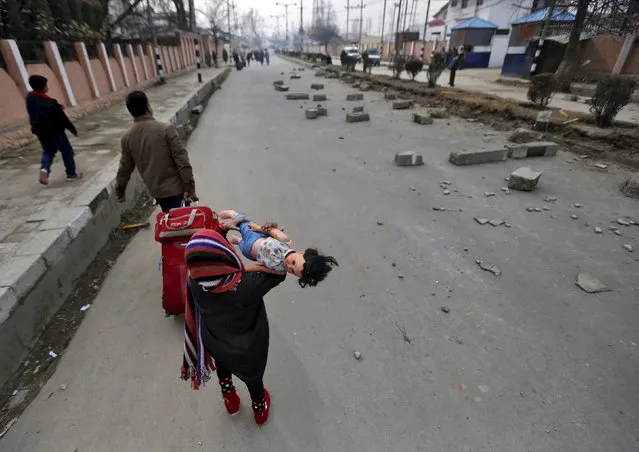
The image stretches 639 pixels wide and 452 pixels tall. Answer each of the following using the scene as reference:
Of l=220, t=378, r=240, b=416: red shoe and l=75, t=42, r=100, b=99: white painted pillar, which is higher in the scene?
l=75, t=42, r=100, b=99: white painted pillar

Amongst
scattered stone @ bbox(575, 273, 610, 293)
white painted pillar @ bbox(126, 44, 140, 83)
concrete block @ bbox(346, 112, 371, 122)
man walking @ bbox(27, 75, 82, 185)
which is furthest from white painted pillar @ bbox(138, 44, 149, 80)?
scattered stone @ bbox(575, 273, 610, 293)

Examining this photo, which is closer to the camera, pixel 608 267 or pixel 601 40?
pixel 608 267

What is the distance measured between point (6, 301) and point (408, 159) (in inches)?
219

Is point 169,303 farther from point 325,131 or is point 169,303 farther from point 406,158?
point 325,131

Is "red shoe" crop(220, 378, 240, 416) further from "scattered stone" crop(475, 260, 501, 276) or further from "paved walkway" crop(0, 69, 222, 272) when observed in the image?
"scattered stone" crop(475, 260, 501, 276)

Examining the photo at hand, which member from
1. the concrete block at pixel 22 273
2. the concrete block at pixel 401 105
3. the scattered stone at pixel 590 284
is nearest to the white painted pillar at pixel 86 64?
the concrete block at pixel 401 105

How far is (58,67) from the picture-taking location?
858 cm

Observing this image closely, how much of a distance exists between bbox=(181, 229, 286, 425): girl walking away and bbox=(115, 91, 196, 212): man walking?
→ 5.87 ft

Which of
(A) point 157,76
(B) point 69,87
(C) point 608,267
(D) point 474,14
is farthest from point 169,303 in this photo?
(D) point 474,14

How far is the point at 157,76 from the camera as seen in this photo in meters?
17.8

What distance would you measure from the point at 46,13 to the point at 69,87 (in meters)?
2.69

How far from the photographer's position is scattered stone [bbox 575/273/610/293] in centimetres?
290

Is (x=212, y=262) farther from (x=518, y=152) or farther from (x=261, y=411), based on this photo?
(x=518, y=152)

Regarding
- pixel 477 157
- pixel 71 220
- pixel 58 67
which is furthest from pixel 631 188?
pixel 58 67
